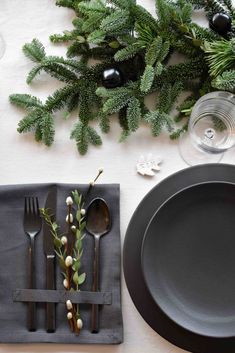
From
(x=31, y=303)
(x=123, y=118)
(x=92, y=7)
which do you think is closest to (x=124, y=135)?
(x=123, y=118)

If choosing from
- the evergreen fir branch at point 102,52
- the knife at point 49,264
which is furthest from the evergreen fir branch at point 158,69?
the knife at point 49,264

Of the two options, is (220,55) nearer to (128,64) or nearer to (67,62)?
(128,64)

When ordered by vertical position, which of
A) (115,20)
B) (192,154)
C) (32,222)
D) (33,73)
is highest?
(115,20)

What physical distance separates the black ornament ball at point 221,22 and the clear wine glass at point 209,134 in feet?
0.42

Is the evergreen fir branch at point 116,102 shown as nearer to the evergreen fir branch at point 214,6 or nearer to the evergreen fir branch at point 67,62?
the evergreen fir branch at point 67,62

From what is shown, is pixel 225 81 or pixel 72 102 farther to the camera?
pixel 72 102

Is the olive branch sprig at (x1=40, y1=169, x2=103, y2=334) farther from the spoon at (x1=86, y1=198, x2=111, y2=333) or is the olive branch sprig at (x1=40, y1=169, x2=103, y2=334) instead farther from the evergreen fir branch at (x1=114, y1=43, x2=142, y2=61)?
the evergreen fir branch at (x1=114, y1=43, x2=142, y2=61)

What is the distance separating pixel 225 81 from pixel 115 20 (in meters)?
0.22

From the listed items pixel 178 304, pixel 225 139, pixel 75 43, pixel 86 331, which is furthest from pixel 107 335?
pixel 75 43

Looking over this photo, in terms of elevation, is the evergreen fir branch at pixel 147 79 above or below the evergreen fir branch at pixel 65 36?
below

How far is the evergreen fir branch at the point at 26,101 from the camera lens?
3.34 feet

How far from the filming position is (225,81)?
919mm

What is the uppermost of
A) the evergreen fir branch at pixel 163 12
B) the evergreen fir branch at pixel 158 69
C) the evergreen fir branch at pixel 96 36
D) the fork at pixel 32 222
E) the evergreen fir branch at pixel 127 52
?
the evergreen fir branch at pixel 163 12

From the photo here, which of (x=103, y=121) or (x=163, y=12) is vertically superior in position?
(x=163, y=12)
